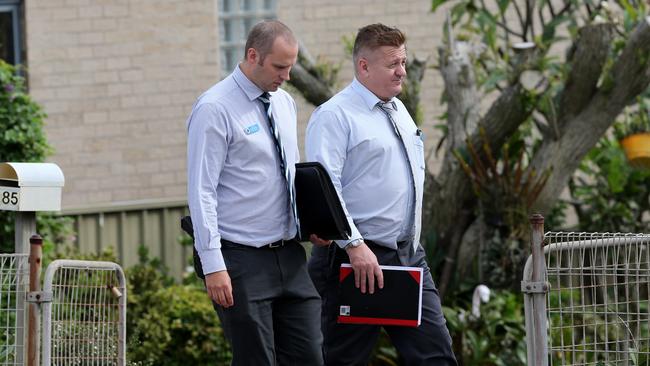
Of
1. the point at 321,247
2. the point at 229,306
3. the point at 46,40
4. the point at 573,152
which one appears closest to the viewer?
the point at 229,306

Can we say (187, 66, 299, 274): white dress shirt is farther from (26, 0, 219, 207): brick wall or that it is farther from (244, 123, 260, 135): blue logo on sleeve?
(26, 0, 219, 207): brick wall

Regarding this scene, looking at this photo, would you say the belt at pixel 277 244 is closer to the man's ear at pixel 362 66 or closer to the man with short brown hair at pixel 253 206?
the man with short brown hair at pixel 253 206

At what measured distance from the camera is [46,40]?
1142cm

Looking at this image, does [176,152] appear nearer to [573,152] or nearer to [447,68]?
[447,68]

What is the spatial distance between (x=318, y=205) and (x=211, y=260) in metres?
0.57

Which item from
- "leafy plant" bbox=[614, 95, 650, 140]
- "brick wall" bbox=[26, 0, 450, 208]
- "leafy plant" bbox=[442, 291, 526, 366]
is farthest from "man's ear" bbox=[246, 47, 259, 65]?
"brick wall" bbox=[26, 0, 450, 208]

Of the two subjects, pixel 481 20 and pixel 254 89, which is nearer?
pixel 254 89

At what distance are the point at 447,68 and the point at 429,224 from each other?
3.88ft

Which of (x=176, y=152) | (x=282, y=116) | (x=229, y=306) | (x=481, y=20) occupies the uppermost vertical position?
(x=481, y=20)

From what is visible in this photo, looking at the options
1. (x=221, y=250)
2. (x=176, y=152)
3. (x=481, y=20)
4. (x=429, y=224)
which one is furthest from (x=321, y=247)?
(x=176, y=152)

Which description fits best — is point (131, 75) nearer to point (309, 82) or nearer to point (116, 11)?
point (116, 11)

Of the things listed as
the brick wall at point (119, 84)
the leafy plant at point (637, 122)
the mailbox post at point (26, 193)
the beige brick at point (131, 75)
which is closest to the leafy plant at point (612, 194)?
the leafy plant at point (637, 122)

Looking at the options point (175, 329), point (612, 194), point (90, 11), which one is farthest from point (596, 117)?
point (90, 11)

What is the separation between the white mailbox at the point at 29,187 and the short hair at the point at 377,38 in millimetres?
1666
